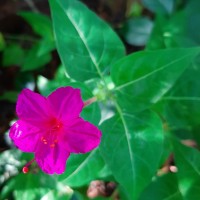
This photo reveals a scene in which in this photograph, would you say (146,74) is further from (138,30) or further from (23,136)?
(138,30)

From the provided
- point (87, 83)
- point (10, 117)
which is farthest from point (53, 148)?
point (10, 117)

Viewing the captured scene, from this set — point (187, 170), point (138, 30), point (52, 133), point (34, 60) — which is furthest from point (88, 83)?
point (138, 30)

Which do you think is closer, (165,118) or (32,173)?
(165,118)

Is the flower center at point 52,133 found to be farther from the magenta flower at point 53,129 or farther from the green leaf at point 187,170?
the green leaf at point 187,170

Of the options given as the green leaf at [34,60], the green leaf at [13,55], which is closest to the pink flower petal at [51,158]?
the green leaf at [34,60]

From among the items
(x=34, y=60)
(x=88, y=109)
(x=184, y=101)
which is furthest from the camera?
(x=34, y=60)

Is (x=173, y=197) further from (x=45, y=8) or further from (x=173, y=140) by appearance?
(x=45, y=8)
